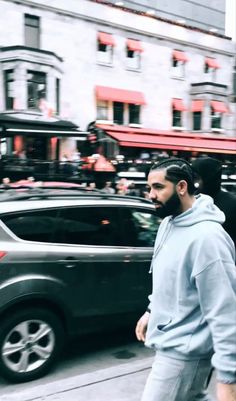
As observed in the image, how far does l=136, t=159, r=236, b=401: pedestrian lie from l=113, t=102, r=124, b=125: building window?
23776 millimetres

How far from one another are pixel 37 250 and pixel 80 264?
16.1 inches

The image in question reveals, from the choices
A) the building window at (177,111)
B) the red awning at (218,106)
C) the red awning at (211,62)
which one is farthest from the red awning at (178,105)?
the red awning at (211,62)

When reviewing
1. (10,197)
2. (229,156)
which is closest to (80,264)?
(10,197)

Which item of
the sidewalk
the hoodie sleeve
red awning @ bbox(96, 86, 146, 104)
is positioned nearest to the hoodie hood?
the hoodie sleeve

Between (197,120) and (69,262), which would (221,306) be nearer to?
(69,262)

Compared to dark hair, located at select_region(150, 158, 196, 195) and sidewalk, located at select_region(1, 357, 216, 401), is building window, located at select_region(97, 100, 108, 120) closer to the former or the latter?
sidewalk, located at select_region(1, 357, 216, 401)

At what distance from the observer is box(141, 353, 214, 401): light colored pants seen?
2.10 metres

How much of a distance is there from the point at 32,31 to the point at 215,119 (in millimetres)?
12329

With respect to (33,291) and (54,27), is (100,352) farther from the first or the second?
(54,27)

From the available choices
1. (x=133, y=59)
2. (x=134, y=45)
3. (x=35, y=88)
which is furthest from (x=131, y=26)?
(x=35, y=88)

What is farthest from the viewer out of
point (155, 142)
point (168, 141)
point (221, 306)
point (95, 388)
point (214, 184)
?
point (168, 141)

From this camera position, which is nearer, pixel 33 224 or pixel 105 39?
pixel 33 224

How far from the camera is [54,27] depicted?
2314 cm

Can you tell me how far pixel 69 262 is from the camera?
165 inches
